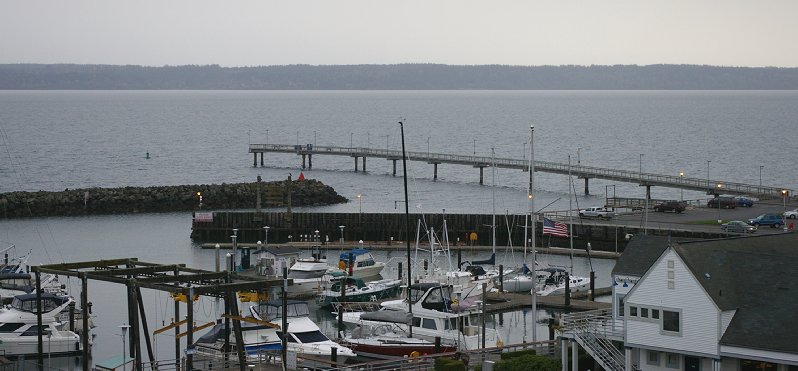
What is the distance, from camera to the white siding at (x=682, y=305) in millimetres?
30750

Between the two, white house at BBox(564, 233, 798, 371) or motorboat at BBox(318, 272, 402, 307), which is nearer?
white house at BBox(564, 233, 798, 371)

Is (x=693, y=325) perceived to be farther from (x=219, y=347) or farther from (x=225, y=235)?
(x=225, y=235)

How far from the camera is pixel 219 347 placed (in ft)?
126

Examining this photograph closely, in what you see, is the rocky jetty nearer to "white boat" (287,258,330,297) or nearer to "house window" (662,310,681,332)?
"white boat" (287,258,330,297)

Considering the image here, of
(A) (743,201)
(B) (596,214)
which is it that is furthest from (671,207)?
(B) (596,214)

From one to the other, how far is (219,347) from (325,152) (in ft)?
316

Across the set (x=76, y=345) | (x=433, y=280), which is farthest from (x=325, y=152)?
(x=76, y=345)

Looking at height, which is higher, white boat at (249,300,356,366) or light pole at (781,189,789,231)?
light pole at (781,189,789,231)

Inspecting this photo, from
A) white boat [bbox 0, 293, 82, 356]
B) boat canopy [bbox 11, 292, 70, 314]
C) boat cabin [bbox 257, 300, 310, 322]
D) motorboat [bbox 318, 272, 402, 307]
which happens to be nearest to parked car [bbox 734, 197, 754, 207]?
motorboat [bbox 318, 272, 402, 307]

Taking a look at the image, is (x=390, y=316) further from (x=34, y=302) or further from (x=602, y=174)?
(x=602, y=174)

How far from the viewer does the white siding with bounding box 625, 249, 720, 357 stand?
30750 millimetres

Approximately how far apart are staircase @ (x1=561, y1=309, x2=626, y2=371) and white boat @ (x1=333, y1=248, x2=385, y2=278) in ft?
90.5

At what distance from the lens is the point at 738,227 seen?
2680 inches

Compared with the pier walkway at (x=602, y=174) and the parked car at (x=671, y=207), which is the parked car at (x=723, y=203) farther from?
the pier walkway at (x=602, y=174)
